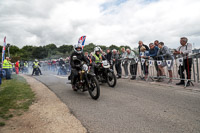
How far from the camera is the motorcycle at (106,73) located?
23.1ft

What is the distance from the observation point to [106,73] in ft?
23.7

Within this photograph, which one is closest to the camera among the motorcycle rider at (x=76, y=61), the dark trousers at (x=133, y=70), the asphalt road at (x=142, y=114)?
the asphalt road at (x=142, y=114)

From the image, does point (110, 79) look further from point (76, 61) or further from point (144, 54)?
point (144, 54)

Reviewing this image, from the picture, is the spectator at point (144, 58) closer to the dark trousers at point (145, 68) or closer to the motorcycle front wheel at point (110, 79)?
the dark trousers at point (145, 68)

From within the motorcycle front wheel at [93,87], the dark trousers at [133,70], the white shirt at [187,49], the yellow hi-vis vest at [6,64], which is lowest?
the motorcycle front wheel at [93,87]

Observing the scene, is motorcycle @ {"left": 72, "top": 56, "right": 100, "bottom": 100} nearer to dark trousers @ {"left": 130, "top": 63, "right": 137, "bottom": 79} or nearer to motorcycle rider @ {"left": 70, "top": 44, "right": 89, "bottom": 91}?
motorcycle rider @ {"left": 70, "top": 44, "right": 89, "bottom": 91}

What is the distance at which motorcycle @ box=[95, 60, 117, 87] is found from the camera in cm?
703

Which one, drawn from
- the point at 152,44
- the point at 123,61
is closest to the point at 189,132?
the point at 152,44

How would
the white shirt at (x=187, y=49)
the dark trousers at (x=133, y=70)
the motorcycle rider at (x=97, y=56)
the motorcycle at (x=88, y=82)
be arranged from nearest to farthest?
the motorcycle at (x=88, y=82)
the white shirt at (x=187, y=49)
the motorcycle rider at (x=97, y=56)
the dark trousers at (x=133, y=70)

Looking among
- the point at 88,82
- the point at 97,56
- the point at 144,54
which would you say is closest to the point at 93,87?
the point at 88,82

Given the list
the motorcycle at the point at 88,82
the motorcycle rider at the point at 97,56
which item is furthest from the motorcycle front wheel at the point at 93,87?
the motorcycle rider at the point at 97,56

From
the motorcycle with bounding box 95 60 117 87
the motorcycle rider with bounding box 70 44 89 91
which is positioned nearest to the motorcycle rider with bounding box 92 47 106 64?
the motorcycle with bounding box 95 60 117 87

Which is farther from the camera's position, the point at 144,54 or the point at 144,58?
the point at 144,54

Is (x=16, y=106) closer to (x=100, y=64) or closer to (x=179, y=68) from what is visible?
(x=100, y=64)
